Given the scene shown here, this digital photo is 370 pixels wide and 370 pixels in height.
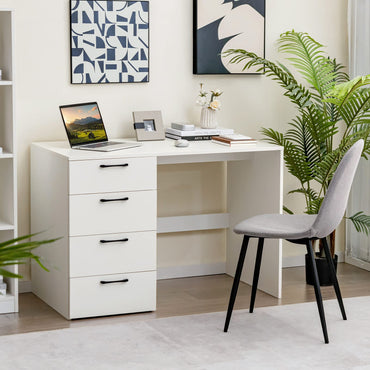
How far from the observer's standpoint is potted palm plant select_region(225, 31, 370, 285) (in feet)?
13.1

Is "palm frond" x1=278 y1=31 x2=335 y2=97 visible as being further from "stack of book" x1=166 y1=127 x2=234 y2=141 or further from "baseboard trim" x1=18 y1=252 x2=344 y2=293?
"baseboard trim" x1=18 y1=252 x2=344 y2=293

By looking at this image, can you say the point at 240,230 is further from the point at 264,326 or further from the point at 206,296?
the point at 206,296

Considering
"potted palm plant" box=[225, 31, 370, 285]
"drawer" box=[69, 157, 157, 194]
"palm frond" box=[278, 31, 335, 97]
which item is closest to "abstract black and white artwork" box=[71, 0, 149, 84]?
"potted palm plant" box=[225, 31, 370, 285]

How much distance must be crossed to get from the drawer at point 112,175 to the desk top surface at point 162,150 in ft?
0.09

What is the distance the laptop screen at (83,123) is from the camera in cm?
366

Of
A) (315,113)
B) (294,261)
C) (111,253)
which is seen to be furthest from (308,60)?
(111,253)

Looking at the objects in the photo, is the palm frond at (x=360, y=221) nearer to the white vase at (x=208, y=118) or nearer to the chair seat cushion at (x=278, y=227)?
the chair seat cushion at (x=278, y=227)

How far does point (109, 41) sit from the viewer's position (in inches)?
155

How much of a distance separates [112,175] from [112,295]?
0.57 m

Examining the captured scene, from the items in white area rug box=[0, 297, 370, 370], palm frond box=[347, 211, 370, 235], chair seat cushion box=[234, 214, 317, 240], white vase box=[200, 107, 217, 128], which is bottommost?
white area rug box=[0, 297, 370, 370]

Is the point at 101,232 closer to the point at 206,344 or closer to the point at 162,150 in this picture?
the point at 162,150

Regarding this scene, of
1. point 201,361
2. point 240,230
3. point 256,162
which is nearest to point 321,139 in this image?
point 256,162

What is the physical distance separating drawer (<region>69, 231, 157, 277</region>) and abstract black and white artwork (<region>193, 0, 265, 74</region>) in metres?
1.11

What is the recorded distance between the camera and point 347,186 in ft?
10.4
